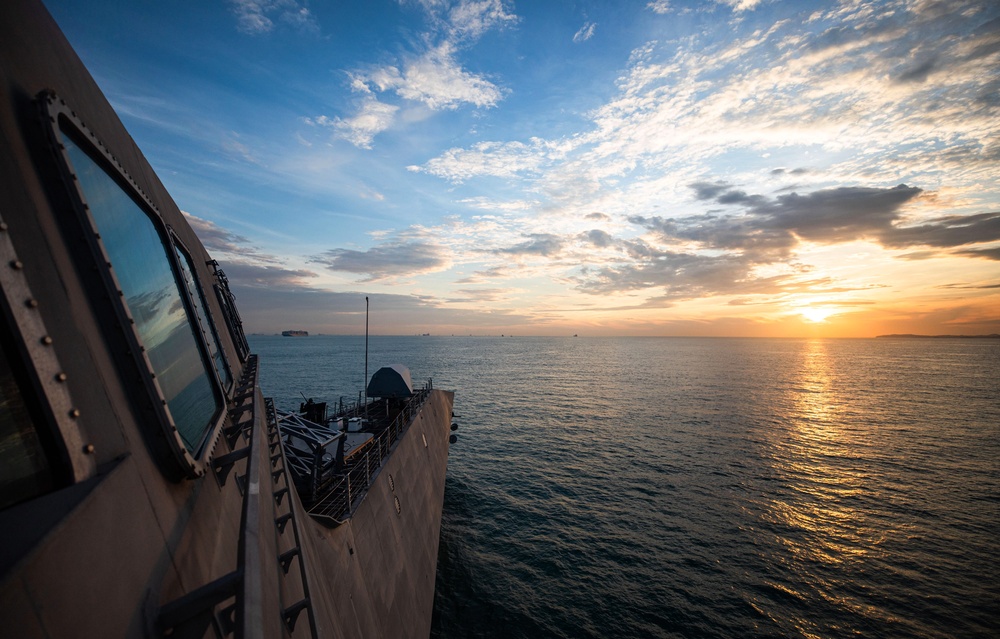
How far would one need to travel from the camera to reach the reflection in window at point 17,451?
1.79 m

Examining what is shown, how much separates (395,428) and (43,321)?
2373 centimetres

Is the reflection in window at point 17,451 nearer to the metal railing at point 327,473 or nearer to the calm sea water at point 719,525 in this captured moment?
the metal railing at point 327,473

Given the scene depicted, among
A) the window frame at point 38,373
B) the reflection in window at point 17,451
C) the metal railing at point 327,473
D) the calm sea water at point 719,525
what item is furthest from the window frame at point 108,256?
the calm sea water at point 719,525

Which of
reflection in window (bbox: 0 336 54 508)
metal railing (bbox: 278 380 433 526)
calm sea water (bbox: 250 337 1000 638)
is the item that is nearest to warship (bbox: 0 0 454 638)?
reflection in window (bbox: 0 336 54 508)

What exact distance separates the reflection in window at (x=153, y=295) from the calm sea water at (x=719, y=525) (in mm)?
18724

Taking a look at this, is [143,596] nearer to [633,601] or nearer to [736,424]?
[633,601]

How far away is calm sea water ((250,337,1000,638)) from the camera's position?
60.5 ft

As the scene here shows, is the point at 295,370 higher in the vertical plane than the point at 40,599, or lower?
lower

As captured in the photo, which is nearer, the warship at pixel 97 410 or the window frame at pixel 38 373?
the warship at pixel 97 410

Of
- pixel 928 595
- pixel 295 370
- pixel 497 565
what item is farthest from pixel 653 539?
pixel 295 370

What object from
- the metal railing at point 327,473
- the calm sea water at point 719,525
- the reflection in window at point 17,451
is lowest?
the calm sea water at point 719,525

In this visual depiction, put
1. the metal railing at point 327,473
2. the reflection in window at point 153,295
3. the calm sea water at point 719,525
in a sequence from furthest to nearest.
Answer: the calm sea water at point 719,525, the metal railing at point 327,473, the reflection in window at point 153,295

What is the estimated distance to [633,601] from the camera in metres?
19.1

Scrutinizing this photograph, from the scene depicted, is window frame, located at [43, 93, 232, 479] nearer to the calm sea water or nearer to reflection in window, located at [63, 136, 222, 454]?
reflection in window, located at [63, 136, 222, 454]
